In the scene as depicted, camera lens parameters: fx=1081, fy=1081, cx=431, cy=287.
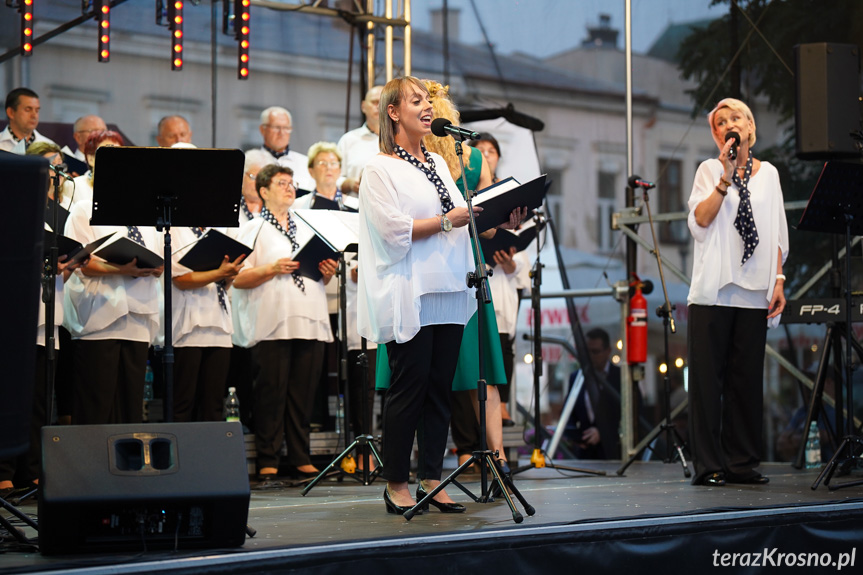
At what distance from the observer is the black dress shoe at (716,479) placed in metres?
5.36

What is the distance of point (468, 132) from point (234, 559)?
189 cm

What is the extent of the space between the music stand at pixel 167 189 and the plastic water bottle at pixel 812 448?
4238 millimetres

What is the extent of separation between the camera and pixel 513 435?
22.9ft

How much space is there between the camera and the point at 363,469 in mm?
6109

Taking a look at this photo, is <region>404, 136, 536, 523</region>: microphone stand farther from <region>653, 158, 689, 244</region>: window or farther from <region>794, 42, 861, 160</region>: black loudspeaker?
<region>653, 158, 689, 244</region>: window

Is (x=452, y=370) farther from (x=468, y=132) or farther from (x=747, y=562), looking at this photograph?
(x=747, y=562)

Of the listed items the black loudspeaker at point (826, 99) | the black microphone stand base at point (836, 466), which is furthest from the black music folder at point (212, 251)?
the black loudspeaker at point (826, 99)

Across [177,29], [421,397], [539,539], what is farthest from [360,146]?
[539,539]

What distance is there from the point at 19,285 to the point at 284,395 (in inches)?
140

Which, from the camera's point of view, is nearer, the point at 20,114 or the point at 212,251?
the point at 212,251

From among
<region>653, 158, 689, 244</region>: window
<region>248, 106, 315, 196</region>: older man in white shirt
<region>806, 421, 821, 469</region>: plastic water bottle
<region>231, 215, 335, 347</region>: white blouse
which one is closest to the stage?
<region>231, 215, 335, 347</region>: white blouse

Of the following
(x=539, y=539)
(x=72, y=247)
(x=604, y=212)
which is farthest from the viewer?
(x=604, y=212)

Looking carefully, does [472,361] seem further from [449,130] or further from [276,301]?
[276,301]

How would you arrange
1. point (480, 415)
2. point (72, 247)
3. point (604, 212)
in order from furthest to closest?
point (604, 212), point (72, 247), point (480, 415)
